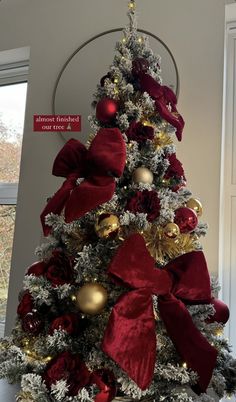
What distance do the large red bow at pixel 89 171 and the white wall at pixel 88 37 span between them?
475 millimetres

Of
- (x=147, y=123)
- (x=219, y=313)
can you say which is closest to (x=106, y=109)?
(x=147, y=123)

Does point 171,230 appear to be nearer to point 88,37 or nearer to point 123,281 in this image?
point 123,281

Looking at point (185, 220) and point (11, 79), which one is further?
point (11, 79)

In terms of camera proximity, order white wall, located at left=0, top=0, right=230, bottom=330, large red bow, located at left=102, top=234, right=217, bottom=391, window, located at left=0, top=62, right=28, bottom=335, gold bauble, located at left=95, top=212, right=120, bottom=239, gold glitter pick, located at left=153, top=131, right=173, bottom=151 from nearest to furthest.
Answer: large red bow, located at left=102, top=234, right=217, bottom=391
gold bauble, located at left=95, top=212, right=120, bottom=239
gold glitter pick, located at left=153, top=131, right=173, bottom=151
white wall, located at left=0, top=0, right=230, bottom=330
window, located at left=0, top=62, right=28, bottom=335

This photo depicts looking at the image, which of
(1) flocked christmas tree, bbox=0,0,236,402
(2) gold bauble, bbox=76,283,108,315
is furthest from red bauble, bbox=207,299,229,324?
(2) gold bauble, bbox=76,283,108,315

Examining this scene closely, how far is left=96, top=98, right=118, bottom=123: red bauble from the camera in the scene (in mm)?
906

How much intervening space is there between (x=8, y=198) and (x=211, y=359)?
1.18 metres

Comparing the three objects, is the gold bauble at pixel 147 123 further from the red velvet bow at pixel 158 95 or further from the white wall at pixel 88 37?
the white wall at pixel 88 37

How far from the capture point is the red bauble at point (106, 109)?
0.91 metres

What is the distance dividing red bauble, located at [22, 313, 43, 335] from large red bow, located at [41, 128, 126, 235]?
0.20m

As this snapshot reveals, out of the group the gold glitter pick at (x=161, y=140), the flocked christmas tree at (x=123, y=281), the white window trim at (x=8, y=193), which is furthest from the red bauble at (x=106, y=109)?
the white window trim at (x=8, y=193)

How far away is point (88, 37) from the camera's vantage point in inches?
57.5

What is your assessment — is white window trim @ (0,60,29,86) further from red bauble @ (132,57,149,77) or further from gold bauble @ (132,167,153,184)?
gold bauble @ (132,167,153,184)

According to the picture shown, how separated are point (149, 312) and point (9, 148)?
1.23 metres
